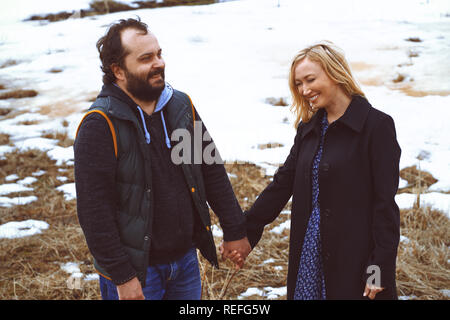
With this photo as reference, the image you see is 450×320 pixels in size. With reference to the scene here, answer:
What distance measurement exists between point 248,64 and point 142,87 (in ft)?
26.1

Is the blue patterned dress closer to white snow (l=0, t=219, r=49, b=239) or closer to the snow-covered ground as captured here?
Result: the snow-covered ground

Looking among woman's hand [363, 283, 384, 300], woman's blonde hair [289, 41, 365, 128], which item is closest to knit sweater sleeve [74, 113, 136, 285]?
woman's blonde hair [289, 41, 365, 128]

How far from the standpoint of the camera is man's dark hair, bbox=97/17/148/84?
205 cm

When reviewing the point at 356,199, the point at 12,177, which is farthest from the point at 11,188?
the point at 356,199

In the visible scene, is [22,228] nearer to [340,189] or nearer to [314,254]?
[314,254]

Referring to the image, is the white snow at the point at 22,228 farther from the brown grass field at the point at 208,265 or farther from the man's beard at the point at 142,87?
the man's beard at the point at 142,87

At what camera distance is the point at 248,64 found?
9.74m

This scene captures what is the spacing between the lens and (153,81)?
2070 millimetres

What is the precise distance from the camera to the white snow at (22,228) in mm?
4332

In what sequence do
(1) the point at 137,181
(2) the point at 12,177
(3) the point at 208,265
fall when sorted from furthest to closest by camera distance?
(2) the point at 12,177
(3) the point at 208,265
(1) the point at 137,181

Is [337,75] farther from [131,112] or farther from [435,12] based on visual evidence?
[435,12]

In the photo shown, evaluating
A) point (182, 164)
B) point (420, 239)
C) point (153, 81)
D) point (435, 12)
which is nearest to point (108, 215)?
point (182, 164)

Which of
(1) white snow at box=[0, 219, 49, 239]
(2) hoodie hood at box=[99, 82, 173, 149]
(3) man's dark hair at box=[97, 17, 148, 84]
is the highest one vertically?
(3) man's dark hair at box=[97, 17, 148, 84]

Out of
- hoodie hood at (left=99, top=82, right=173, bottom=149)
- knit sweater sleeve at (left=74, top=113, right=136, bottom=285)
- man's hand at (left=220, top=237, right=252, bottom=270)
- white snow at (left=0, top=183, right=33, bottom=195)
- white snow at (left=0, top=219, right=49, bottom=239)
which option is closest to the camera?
knit sweater sleeve at (left=74, top=113, right=136, bottom=285)
